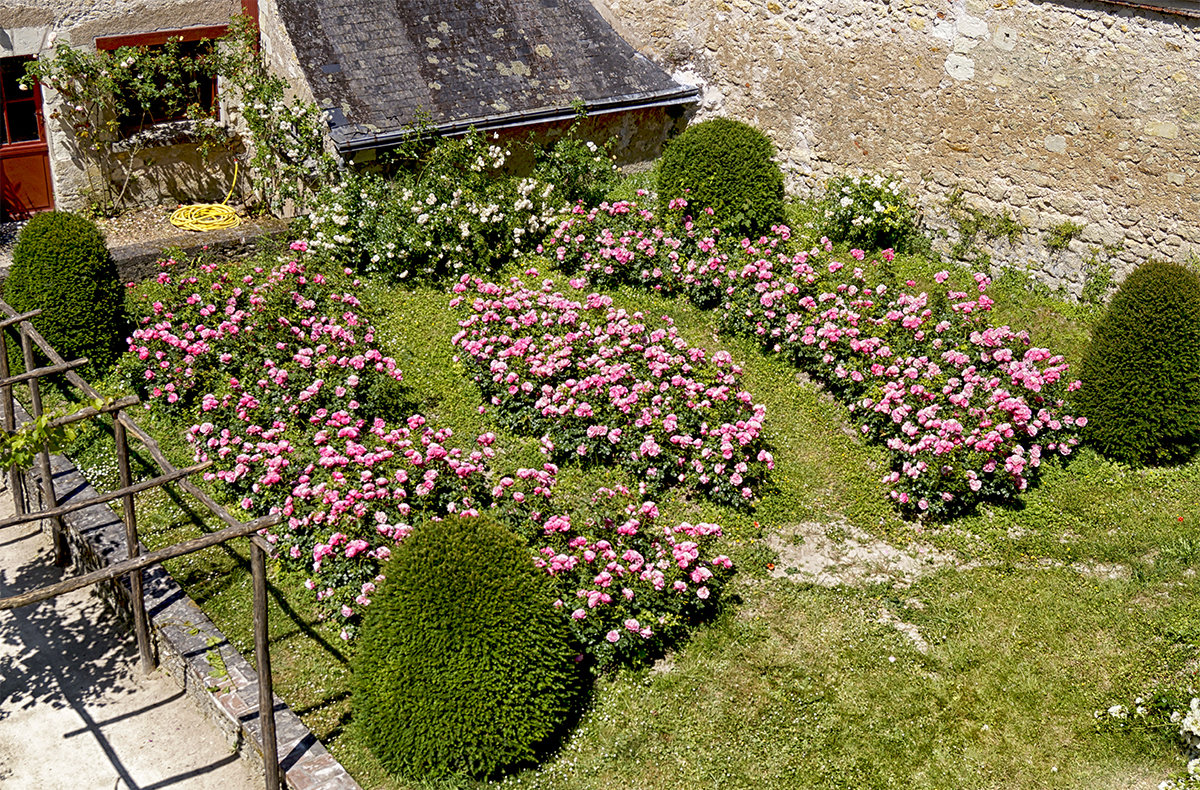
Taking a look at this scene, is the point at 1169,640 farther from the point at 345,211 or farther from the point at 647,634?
the point at 345,211

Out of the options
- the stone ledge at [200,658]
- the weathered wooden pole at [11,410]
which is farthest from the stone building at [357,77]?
the stone ledge at [200,658]

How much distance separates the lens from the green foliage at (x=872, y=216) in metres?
10.5

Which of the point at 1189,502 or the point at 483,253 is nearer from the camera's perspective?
the point at 1189,502

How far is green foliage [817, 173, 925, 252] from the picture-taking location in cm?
1054

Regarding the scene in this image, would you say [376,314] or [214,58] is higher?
[214,58]

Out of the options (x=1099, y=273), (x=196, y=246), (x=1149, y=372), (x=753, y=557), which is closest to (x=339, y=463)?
(x=753, y=557)

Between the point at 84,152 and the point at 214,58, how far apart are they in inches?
65.8

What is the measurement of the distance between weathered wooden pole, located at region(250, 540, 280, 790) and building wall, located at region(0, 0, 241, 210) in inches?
310

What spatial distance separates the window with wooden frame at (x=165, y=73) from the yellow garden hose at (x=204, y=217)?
1.00 meters

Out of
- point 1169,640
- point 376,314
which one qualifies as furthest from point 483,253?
point 1169,640

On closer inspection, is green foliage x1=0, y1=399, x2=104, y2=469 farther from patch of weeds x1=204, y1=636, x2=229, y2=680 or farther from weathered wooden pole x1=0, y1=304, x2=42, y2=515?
patch of weeds x1=204, y1=636, x2=229, y2=680


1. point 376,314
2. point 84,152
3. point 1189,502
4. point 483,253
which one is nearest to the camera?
point 1189,502

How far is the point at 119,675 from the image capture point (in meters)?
6.29

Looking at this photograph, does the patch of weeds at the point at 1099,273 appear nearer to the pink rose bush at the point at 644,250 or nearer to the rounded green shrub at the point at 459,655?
the pink rose bush at the point at 644,250
